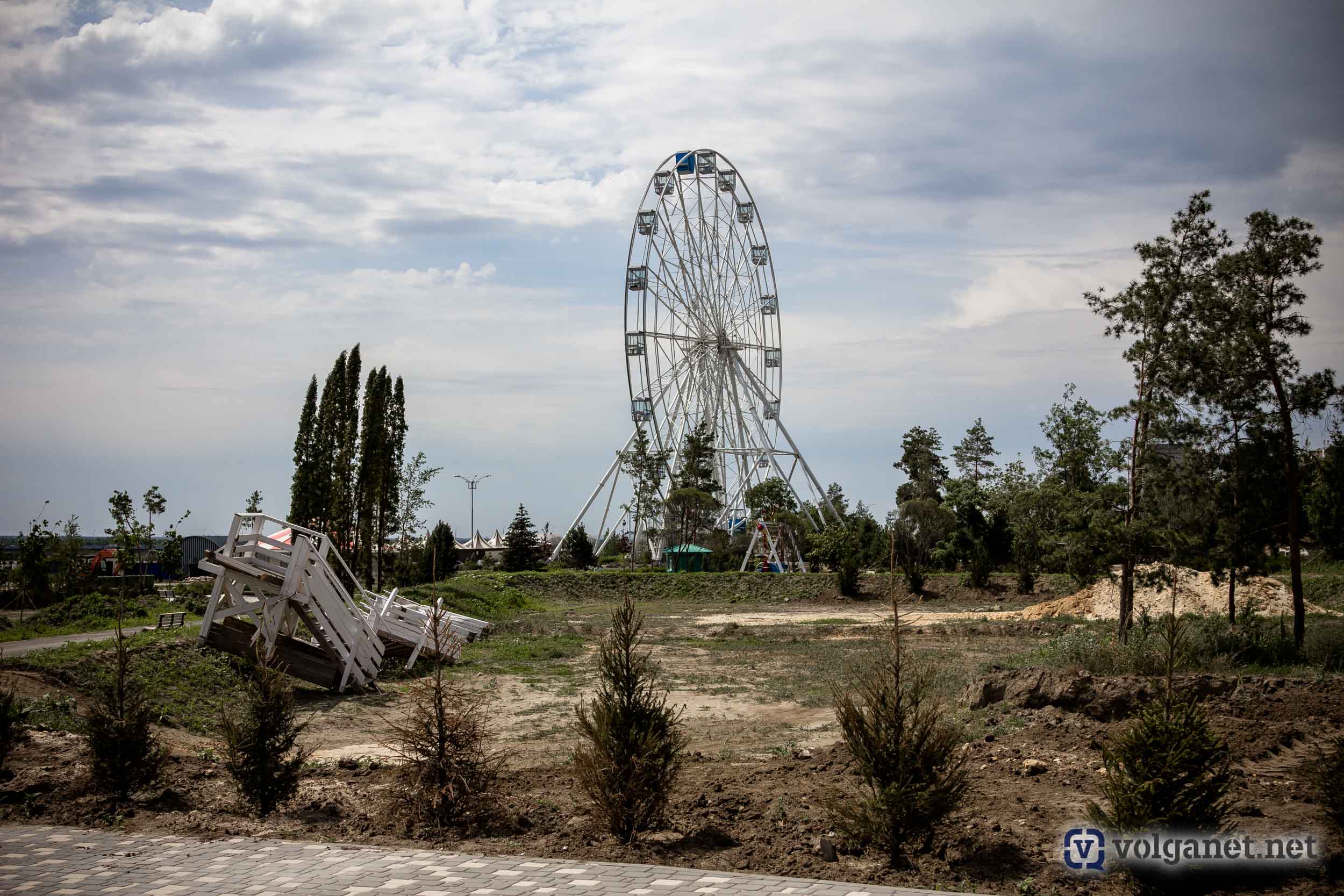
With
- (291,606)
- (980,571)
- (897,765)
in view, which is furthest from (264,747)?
(980,571)

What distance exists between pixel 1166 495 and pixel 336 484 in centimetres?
3155

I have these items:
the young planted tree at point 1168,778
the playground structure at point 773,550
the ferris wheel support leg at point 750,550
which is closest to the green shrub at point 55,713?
the young planted tree at point 1168,778

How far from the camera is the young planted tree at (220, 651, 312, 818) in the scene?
9508 mm

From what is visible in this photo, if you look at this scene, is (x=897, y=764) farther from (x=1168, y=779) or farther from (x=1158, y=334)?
(x=1158, y=334)

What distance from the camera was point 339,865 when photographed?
309 inches

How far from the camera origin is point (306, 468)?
40.2 metres

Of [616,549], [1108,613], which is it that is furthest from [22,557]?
[616,549]

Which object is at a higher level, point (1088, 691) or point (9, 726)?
point (1088, 691)

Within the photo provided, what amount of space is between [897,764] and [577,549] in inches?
2524

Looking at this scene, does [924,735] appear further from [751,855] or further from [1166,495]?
[1166,495]

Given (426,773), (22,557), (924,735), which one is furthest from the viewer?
(22,557)

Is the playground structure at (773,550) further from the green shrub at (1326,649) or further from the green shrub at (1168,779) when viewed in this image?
the green shrub at (1168,779)

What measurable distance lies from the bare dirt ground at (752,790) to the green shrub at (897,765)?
25 centimetres

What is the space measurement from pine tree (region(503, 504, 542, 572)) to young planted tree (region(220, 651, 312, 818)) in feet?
189
